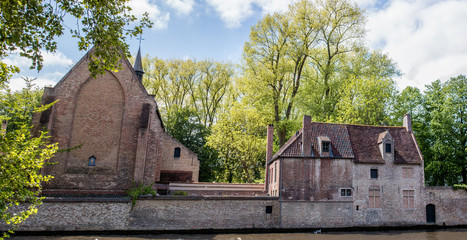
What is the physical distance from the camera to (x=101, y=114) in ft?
69.9

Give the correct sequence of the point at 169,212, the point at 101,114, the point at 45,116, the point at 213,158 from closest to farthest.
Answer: the point at 169,212 → the point at 45,116 → the point at 101,114 → the point at 213,158

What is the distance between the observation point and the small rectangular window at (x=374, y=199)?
21406mm

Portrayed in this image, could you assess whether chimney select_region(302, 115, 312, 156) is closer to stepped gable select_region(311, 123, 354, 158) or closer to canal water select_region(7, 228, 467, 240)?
stepped gable select_region(311, 123, 354, 158)

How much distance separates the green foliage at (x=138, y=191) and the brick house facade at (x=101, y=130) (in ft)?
2.10

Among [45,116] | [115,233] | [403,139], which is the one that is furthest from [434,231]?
[45,116]

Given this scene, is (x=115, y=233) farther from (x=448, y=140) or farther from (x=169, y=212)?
(x=448, y=140)

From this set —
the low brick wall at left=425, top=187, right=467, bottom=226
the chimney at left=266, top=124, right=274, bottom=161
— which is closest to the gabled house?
the low brick wall at left=425, top=187, right=467, bottom=226

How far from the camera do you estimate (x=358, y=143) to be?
23109 millimetres

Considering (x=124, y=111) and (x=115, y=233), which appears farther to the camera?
(x=124, y=111)

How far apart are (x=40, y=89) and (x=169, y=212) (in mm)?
27390

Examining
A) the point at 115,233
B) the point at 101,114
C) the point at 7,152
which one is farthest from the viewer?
the point at 101,114

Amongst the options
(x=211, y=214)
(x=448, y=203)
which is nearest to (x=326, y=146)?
(x=211, y=214)

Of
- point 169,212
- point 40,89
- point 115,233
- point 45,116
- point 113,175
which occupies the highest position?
point 40,89

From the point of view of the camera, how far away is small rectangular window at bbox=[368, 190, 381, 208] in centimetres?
2141
